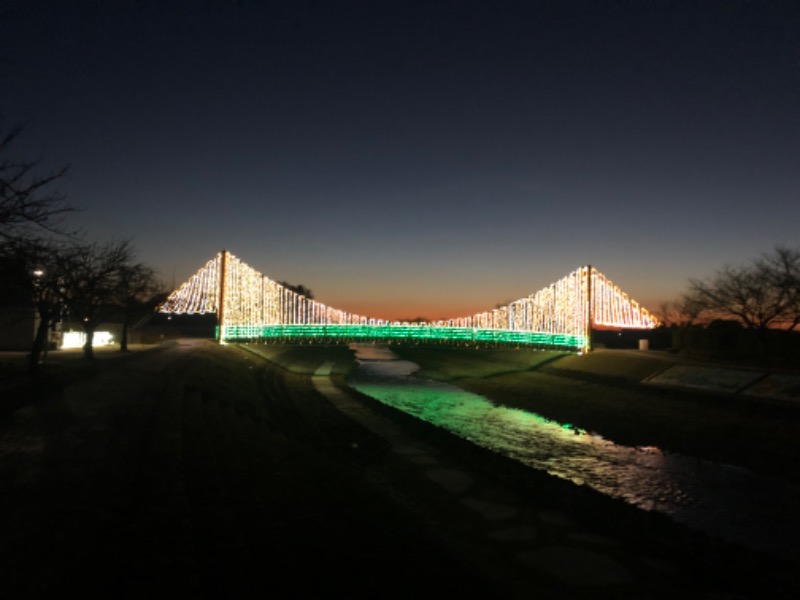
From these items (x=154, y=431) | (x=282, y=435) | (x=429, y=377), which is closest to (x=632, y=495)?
(x=282, y=435)

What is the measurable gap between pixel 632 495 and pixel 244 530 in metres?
9.53

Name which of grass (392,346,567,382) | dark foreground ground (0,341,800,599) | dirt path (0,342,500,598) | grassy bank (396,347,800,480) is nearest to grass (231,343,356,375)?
grass (392,346,567,382)

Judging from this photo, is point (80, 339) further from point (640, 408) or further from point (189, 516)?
point (189, 516)

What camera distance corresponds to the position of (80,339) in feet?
139

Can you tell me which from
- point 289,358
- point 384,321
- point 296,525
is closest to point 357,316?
point 384,321

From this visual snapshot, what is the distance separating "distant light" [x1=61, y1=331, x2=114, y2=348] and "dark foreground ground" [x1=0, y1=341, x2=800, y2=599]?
100 ft

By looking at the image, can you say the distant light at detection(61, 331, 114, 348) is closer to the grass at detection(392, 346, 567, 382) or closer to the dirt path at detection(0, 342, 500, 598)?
the grass at detection(392, 346, 567, 382)

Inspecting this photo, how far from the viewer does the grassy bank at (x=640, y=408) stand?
17.2m

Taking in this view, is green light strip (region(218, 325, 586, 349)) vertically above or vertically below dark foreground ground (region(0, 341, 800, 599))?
A: above

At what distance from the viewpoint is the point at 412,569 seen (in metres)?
6.02

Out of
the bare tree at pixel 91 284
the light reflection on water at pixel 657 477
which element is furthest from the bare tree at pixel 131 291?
the light reflection on water at pixel 657 477

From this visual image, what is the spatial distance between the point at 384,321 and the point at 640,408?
148 feet

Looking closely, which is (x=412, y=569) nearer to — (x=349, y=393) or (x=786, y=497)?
(x=786, y=497)

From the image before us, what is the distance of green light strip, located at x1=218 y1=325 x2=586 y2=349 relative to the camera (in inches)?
1903
